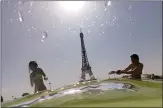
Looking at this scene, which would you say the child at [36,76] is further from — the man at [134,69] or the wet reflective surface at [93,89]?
the wet reflective surface at [93,89]

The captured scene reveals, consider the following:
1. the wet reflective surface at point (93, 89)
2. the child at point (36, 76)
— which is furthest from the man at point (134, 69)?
the child at point (36, 76)

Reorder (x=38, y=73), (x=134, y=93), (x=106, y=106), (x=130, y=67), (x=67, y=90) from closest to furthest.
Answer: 1. (x=106, y=106)
2. (x=134, y=93)
3. (x=67, y=90)
4. (x=130, y=67)
5. (x=38, y=73)

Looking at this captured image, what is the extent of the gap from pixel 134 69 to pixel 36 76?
2122 millimetres

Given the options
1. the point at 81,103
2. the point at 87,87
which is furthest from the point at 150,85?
the point at 81,103

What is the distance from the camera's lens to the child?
6.00 metres

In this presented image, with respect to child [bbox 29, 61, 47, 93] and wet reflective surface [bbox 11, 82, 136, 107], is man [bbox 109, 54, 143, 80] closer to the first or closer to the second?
wet reflective surface [bbox 11, 82, 136, 107]

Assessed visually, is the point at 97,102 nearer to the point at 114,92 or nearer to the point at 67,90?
the point at 114,92

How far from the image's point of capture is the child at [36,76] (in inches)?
236

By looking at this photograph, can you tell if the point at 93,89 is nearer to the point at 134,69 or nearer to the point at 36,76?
the point at 134,69

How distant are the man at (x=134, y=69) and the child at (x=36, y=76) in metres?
1.65

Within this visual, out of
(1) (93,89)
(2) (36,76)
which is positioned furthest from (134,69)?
(2) (36,76)

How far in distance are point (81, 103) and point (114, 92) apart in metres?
0.69

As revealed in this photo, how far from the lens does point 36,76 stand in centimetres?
613

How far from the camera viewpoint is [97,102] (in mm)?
3393
